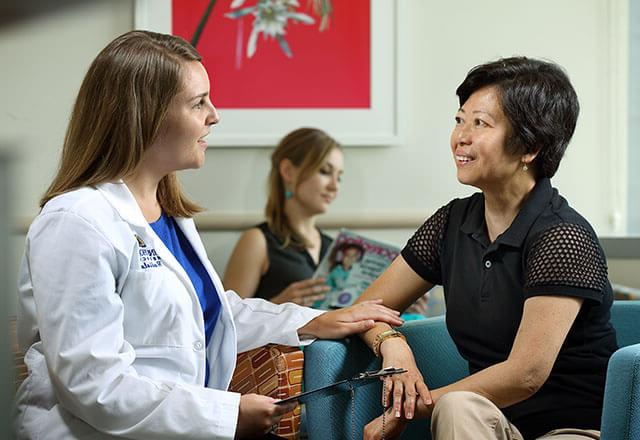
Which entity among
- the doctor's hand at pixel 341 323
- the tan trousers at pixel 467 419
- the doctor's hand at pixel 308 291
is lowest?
the doctor's hand at pixel 308 291

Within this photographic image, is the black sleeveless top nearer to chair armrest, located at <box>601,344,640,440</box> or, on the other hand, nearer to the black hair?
the black hair

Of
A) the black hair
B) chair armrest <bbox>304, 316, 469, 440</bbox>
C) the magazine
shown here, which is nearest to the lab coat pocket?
chair armrest <bbox>304, 316, 469, 440</bbox>

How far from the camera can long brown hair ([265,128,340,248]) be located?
2.87m

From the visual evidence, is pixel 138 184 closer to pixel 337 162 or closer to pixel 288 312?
pixel 288 312

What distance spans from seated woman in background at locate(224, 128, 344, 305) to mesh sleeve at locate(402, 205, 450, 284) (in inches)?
42.5

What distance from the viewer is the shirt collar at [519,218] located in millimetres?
1517

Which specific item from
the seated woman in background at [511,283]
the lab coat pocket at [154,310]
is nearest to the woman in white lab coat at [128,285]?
the lab coat pocket at [154,310]

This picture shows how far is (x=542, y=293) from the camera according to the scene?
1415 mm

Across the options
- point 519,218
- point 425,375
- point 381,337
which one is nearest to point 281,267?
point 425,375

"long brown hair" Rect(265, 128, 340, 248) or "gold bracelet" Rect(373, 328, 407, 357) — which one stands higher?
"long brown hair" Rect(265, 128, 340, 248)

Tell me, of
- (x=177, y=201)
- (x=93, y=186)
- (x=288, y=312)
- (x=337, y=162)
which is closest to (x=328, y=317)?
(x=288, y=312)

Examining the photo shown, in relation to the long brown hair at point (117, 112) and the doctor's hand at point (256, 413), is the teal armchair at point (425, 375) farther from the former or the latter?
the long brown hair at point (117, 112)

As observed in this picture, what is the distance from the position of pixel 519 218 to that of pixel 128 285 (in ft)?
2.29

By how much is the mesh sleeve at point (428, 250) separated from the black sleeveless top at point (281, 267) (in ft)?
3.76
